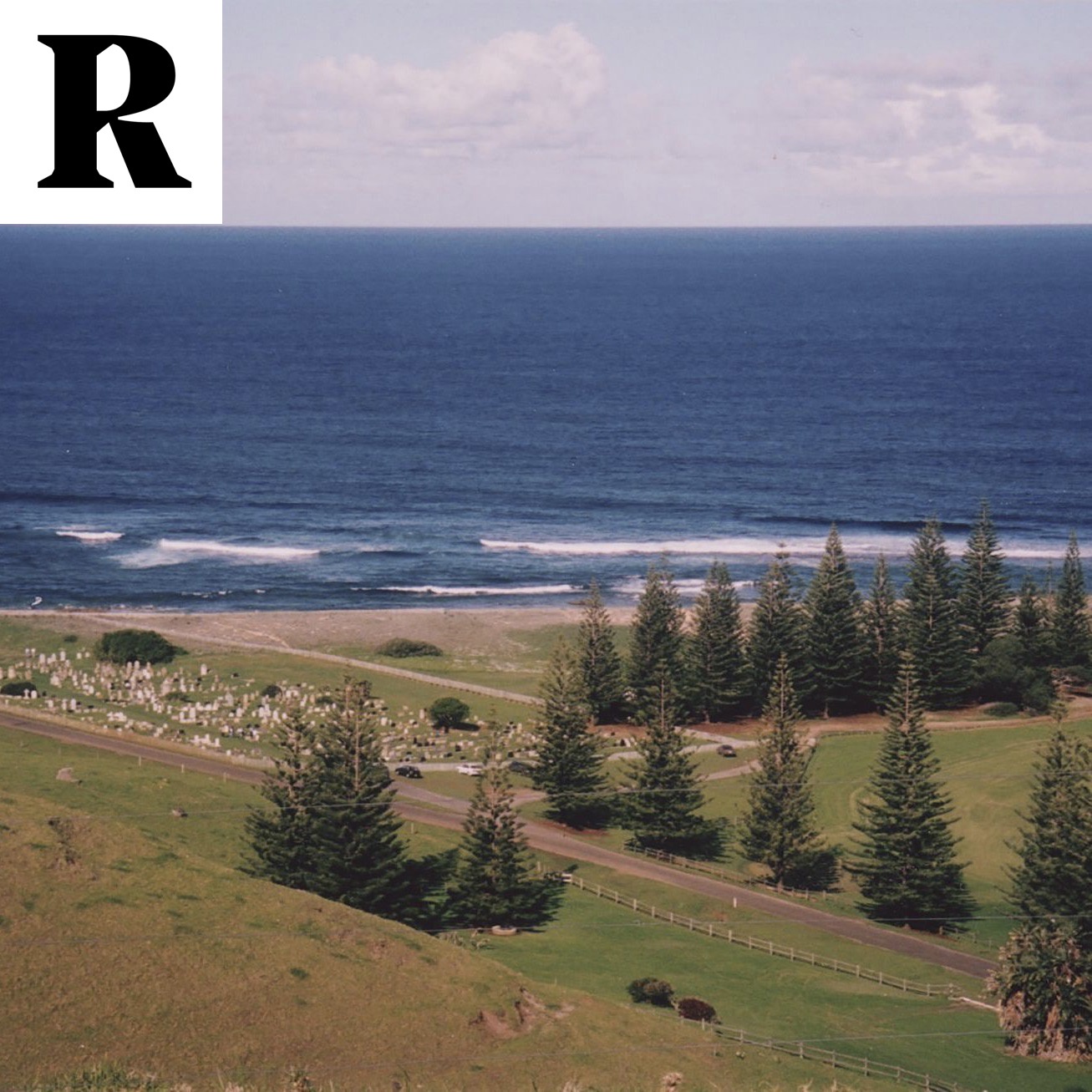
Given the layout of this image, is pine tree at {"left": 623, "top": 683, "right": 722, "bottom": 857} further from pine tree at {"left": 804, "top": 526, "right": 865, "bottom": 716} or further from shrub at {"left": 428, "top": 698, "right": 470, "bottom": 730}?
pine tree at {"left": 804, "top": 526, "right": 865, "bottom": 716}

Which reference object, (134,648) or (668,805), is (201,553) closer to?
(134,648)

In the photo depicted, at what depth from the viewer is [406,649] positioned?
346 feet

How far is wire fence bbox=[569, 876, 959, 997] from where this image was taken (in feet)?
189

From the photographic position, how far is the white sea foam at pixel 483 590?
12538 centimetres

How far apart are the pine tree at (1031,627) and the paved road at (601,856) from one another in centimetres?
3788

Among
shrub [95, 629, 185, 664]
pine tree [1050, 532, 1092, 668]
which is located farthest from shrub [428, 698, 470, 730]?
pine tree [1050, 532, 1092, 668]

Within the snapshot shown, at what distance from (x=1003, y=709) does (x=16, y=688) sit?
6032cm

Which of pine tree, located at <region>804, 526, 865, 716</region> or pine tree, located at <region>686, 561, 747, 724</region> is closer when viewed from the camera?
pine tree, located at <region>686, 561, 747, 724</region>

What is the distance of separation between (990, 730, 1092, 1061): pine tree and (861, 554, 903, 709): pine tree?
90.1 ft

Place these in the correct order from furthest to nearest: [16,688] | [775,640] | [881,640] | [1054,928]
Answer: [881,640] → [775,640] → [16,688] → [1054,928]

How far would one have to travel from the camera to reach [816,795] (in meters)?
79.5

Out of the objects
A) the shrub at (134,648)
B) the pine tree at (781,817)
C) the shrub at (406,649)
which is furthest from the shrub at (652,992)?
the shrub at (134,648)

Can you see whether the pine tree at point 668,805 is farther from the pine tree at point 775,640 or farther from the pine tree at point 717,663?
the pine tree at point 775,640

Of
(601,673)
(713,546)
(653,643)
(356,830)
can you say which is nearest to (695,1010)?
(356,830)
